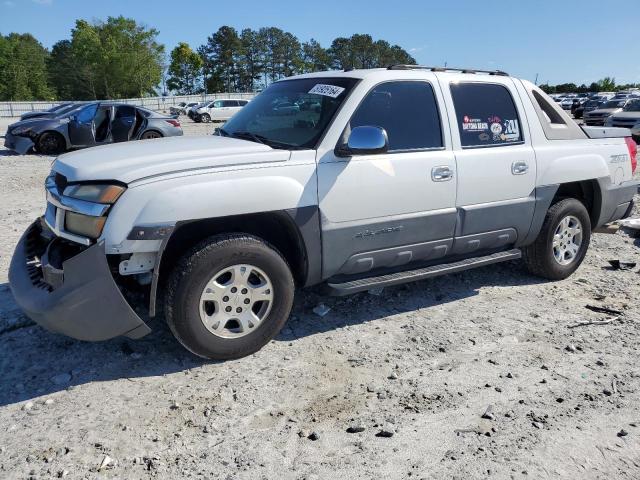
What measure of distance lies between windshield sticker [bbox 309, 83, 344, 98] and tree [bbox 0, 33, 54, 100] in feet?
244

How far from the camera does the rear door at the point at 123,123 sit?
13.8 metres

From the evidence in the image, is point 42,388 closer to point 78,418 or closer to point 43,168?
point 78,418

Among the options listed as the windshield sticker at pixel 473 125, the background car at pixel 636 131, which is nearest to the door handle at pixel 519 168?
the windshield sticker at pixel 473 125

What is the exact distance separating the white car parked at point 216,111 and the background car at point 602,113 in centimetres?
1970

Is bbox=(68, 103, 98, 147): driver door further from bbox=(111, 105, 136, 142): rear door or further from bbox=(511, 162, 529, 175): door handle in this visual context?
bbox=(511, 162, 529, 175): door handle

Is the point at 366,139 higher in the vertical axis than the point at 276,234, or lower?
higher

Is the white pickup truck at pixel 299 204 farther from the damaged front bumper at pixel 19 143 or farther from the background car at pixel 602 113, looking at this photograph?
the background car at pixel 602 113

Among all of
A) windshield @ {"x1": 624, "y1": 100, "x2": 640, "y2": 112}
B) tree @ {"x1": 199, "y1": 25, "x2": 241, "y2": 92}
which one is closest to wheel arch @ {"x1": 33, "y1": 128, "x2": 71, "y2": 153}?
windshield @ {"x1": 624, "y1": 100, "x2": 640, "y2": 112}

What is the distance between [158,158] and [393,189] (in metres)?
1.64

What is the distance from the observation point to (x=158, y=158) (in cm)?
335

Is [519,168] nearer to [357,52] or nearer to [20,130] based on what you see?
[20,130]

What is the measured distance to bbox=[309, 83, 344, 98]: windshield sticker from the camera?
395cm

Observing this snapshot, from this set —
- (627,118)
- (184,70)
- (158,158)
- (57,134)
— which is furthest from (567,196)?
(184,70)

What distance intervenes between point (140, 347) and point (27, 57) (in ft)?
263
